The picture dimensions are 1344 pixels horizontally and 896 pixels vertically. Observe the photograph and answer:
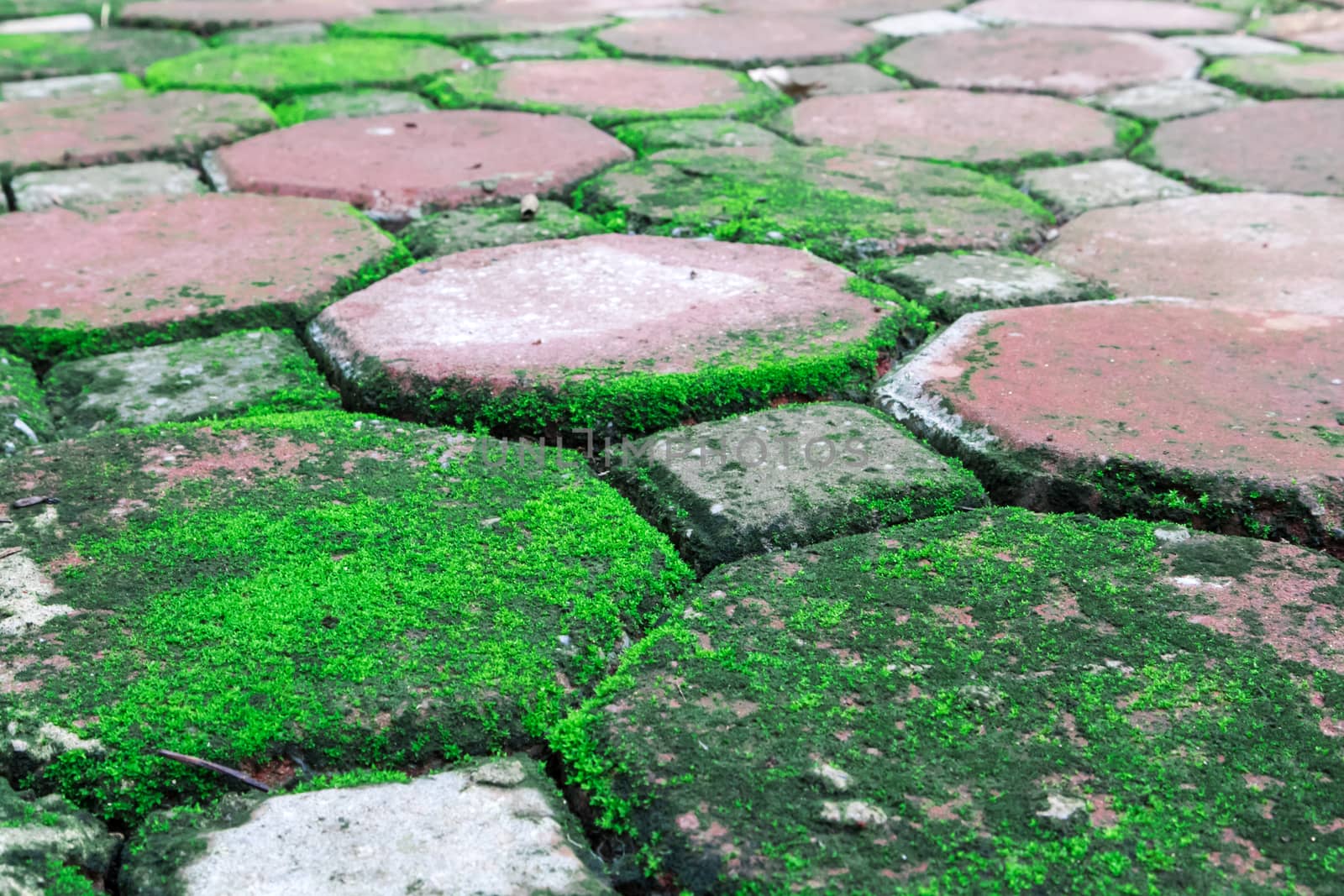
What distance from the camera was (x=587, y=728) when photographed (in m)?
0.92

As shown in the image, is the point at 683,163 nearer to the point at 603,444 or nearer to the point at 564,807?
the point at 603,444

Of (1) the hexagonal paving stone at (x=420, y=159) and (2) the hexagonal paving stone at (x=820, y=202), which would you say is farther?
(1) the hexagonal paving stone at (x=420, y=159)

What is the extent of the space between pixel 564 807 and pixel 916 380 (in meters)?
0.80

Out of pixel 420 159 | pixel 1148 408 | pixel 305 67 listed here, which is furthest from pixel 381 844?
pixel 305 67

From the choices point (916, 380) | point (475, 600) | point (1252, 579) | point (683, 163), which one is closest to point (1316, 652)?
point (1252, 579)

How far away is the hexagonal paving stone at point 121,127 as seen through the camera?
245 centimetres

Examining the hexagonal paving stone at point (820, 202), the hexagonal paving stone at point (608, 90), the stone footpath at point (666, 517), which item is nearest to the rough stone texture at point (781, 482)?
the stone footpath at point (666, 517)

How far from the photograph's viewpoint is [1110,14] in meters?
4.19

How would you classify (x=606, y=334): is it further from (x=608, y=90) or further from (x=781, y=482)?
(x=608, y=90)

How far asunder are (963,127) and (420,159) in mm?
1302

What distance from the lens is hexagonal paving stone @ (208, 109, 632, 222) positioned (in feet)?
7.29

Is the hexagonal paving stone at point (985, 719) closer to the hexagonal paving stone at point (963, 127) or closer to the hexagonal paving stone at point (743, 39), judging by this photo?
the hexagonal paving stone at point (963, 127)

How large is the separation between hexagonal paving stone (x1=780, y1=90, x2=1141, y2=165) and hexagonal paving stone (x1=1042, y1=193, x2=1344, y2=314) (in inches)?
16.5

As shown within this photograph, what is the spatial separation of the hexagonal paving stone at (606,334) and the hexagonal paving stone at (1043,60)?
1.71m
